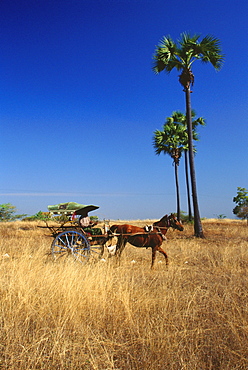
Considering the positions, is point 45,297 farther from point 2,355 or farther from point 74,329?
point 2,355

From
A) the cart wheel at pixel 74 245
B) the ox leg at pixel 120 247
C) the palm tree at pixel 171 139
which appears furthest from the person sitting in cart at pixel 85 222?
the palm tree at pixel 171 139

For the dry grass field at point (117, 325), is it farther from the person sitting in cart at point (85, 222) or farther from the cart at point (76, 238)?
the person sitting in cart at point (85, 222)

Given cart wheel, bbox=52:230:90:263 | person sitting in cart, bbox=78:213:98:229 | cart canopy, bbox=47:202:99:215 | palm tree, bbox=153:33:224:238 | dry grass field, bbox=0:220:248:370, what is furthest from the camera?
palm tree, bbox=153:33:224:238

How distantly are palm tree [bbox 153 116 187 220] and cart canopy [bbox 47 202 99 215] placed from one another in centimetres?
2363

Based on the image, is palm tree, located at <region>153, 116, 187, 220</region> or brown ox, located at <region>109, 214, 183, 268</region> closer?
brown ox, located at <region>109, 214, 183, 268</region>

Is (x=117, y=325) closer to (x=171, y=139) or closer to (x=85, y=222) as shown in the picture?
(x=85, y=222)

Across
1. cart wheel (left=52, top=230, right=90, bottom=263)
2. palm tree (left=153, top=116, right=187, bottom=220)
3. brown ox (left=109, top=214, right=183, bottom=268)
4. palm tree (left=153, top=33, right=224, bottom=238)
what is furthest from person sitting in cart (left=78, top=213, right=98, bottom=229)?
palm tree (left=153, top=116, right=187, bottom=220)

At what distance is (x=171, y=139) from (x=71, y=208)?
80.0 ft

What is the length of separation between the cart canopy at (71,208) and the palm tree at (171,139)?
23.6 metres

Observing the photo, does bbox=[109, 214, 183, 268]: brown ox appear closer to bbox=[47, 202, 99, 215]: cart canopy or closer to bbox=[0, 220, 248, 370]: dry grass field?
bbox=[47, 202, 99, 215]: cart canopy

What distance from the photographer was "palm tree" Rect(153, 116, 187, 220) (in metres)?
31.7

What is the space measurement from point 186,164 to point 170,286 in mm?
27278

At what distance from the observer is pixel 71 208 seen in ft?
30.1

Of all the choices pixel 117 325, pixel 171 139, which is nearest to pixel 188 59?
pixel 171 139
